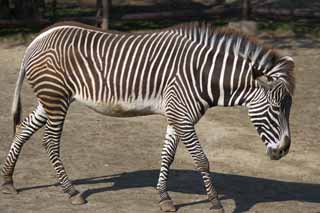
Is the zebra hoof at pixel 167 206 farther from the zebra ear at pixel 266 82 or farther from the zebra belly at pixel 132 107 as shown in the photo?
the zebra ear at pixel 266 82

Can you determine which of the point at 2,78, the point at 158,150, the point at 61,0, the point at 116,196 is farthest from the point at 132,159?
the point at 61,0

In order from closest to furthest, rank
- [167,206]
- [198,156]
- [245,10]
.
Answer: [198,156]
[167,206]
[245,10]

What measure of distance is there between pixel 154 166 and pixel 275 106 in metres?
2.56

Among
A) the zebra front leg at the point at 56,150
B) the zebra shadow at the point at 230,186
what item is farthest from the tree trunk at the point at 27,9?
the zebra front leg at the point at 56,150

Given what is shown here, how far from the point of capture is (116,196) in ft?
26.9

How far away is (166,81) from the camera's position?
302 inches

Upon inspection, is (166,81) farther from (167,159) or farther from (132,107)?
(167,159)

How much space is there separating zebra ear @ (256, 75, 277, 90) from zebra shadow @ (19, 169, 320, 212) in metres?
1.32

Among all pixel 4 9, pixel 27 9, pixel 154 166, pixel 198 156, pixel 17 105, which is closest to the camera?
pixel 198 156

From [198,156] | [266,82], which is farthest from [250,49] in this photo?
[198,156]

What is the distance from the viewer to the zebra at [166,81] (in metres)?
7.51

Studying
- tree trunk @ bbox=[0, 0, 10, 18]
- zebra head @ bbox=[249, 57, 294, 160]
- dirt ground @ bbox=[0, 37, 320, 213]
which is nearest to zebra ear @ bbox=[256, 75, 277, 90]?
zebra head @ bbox=[249, 57, 294, 160]

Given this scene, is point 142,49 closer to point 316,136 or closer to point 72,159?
point 72,159

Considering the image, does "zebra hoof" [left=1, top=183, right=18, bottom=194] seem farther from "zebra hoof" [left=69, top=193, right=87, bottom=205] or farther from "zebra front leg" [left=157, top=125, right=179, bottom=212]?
"zebra front leg" [left=157, top=125, right=179, bottom=212]
